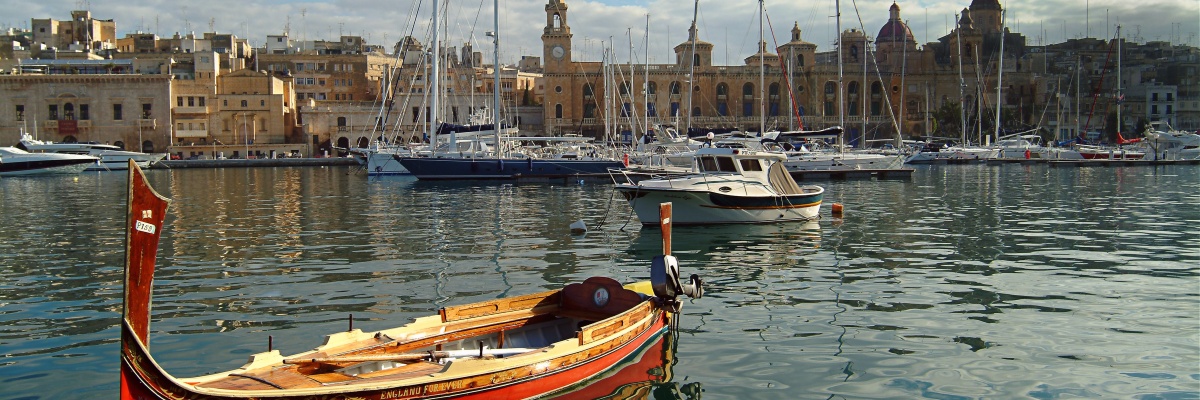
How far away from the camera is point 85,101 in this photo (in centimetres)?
7600

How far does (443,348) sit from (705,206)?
43.1 feet

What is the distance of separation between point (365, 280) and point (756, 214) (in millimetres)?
10025

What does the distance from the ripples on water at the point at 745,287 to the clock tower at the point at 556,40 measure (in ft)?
176

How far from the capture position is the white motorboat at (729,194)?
22.2 metres

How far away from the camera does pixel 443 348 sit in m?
9.70

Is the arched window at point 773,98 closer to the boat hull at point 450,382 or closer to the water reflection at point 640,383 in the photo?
the boat hull at point 450,382

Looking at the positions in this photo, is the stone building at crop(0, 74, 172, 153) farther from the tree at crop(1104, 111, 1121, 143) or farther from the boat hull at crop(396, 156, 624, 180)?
the tree at crop(1104, 111, 1121, 143)

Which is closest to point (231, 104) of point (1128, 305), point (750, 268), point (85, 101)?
point (85, 101)

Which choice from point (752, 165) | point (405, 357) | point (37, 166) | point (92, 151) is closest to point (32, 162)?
point (37, 166)

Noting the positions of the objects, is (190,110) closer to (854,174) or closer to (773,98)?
(773,98)

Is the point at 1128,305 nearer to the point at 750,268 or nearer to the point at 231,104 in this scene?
the point at 750,268

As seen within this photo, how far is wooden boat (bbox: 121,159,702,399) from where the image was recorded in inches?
274

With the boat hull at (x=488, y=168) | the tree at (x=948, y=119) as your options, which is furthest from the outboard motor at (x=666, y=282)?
the tree at (x=948, y=119)

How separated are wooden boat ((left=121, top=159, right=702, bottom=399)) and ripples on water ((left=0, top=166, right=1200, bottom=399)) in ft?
2.68
